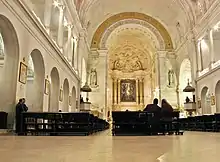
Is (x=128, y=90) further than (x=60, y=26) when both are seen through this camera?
Yes

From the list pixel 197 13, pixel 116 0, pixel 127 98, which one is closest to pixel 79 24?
pixel 116 0

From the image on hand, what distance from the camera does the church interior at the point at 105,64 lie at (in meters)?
7.83

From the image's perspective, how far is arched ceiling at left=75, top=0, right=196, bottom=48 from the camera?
64.1ft

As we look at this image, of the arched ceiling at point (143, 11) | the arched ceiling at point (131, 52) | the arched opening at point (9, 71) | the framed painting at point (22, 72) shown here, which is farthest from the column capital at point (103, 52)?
the arched opening at point (9, 71)

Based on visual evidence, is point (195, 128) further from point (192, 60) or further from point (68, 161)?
point (68, 161)

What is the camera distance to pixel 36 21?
9.52 m

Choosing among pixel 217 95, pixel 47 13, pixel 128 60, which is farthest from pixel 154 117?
pixel 128 60

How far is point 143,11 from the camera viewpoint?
Result: 22812mm

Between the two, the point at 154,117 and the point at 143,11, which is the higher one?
the point at 143,11

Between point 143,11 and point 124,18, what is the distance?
5.91 feet

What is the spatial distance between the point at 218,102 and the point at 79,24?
10.6m

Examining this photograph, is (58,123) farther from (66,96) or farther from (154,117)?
(66,96)

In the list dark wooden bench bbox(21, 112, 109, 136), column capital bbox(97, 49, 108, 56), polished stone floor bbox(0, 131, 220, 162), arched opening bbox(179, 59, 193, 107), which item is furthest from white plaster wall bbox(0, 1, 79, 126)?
arched opening bbox(179, 59, 193, 107)

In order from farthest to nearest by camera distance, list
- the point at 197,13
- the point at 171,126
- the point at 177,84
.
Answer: the point at 177,84 → the point at 197,13 → the point at 171,126
